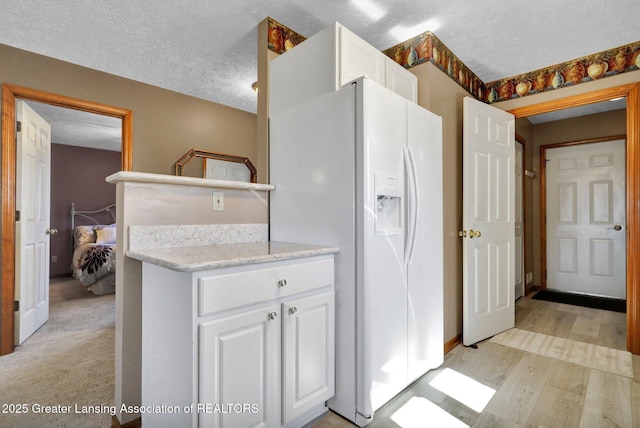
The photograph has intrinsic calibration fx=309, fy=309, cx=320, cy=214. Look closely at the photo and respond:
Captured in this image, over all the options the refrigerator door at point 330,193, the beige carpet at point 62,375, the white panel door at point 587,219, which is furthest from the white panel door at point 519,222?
the beige carpet at point 62,375

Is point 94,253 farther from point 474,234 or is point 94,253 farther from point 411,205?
point 474,234

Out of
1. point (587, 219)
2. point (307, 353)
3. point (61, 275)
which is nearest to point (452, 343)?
point (307, 353)

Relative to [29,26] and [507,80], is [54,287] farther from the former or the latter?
[507,80]

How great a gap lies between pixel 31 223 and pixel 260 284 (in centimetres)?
274

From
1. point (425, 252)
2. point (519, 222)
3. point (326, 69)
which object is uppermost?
point (326, 69)

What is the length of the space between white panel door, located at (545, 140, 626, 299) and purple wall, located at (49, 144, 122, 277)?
7522mm

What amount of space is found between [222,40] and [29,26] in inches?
53.4

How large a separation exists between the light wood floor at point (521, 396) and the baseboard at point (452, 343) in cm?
3

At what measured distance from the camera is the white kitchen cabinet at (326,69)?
69.7 inches

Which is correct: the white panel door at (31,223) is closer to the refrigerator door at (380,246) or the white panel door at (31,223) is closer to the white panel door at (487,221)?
the refrigerator door at (380,246)

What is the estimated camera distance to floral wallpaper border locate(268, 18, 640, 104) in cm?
230

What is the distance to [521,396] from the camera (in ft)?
5.99

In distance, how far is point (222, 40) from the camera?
2406mm


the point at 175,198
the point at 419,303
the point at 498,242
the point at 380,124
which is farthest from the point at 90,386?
the point at 498,242
